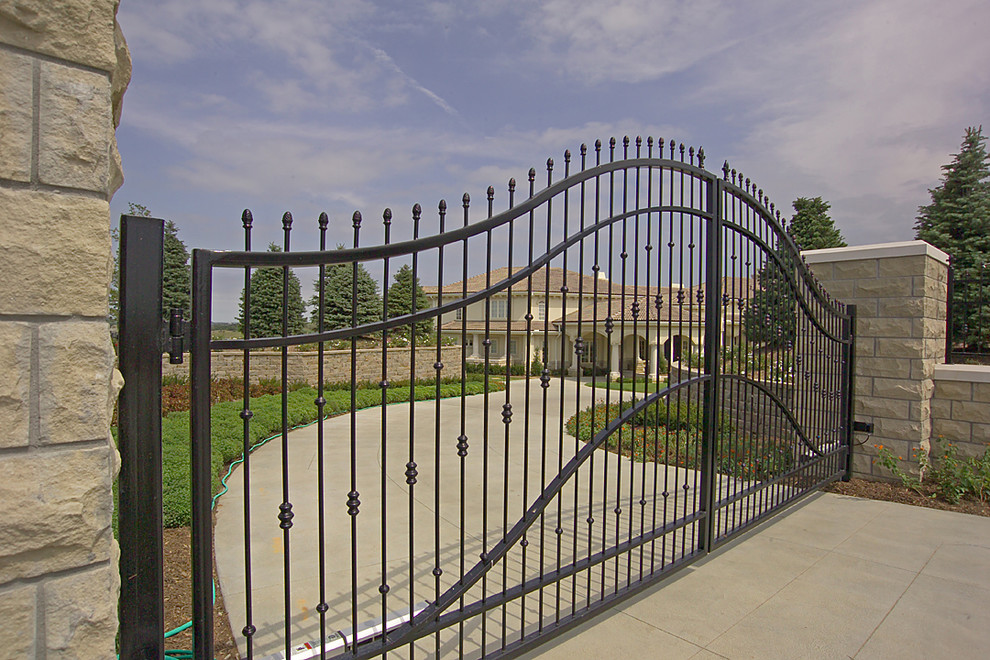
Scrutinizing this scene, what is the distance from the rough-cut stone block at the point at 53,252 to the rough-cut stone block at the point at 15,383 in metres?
0.05

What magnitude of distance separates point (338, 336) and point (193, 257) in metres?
0.47

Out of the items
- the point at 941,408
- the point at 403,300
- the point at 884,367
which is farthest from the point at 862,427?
the point at 403,300

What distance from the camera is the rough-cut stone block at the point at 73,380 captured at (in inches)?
45.4

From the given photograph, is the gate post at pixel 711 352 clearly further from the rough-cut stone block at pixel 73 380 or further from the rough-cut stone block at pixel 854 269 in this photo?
the rough-cut stone block at pixel 73 380

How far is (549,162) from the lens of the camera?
103 inches

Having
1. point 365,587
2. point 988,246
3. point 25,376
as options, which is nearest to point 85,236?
point 25,376

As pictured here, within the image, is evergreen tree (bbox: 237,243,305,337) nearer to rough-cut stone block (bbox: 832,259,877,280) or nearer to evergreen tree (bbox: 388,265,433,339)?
evergreen tree (bbox: 388,265,433,339)

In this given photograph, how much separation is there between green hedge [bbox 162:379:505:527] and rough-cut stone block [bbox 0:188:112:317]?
6.69 feet

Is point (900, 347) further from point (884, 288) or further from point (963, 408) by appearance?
point (963, 408)

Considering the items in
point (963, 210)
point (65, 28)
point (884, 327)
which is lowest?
point (884, 327)

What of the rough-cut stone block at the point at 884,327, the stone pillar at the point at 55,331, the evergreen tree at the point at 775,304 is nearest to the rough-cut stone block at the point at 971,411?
the rough-cut stone block at the point at 884,327

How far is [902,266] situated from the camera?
5.38m

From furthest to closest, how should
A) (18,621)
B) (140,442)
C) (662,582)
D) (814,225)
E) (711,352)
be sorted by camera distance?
1. (814,225)
2. (711,352)
3. (662,582)
4. (140,442)
5. (18,621)

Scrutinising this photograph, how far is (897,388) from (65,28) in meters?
6.50
